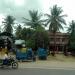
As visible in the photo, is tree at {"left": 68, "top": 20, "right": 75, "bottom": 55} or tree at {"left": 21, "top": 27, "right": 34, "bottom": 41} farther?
tree at {"left": 21, "top": 27, "right": 34, "bottom": 41}

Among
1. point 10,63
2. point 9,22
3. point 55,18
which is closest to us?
point 10,63

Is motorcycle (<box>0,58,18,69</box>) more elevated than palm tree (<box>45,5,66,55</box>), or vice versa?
palm tree (<box>45,5,66,55</box>)

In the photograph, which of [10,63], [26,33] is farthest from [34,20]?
[10,63]

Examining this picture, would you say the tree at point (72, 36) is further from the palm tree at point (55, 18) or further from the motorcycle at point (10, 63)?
the motorcycle at point (10, 63)

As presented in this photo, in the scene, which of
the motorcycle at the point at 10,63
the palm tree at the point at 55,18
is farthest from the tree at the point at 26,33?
the motorcycle at the point at 10,63

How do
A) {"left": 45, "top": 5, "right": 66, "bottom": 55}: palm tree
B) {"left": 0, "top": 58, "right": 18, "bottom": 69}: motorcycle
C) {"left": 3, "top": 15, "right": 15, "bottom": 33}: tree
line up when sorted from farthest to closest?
{"left": 3, "top": 15, "right": 15, "bottom": 33}: tree
{"left": 45, "top": 5, "right": 66, "bottom": 55}: palm tree
{"left": 0, "top": 58, "right": 18, "bottom": 69}: motorcycle

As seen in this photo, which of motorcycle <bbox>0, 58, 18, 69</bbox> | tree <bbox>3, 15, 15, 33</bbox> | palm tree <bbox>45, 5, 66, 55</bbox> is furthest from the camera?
tree <bbox>3, 15, 15, 33</bbox>

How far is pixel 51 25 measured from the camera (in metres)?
76.8

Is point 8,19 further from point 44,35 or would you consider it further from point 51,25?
point 44,35

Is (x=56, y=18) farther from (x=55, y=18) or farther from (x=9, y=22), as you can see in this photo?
(x=9, y=22)

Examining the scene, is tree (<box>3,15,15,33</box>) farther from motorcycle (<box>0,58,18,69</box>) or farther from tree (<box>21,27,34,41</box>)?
motorcycle (<box>0,58,18,69</box>)

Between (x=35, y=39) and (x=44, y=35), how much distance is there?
220 cm

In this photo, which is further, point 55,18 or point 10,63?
point 55,18

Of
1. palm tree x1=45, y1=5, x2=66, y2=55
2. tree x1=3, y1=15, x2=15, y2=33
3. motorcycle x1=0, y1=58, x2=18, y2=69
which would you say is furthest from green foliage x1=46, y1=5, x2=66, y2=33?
motorcycle x1=0, y1=58, x2=18, y2=69
